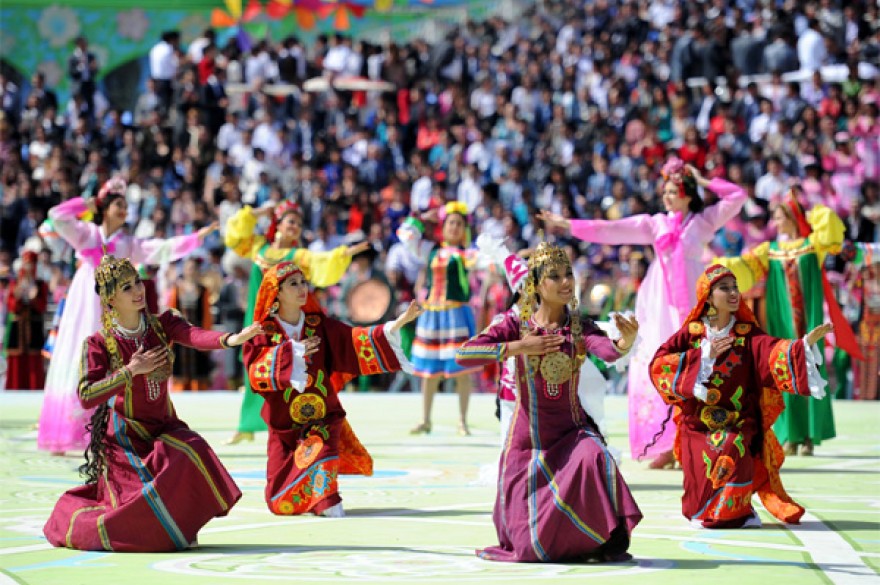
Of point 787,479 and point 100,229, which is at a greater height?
point 100,229

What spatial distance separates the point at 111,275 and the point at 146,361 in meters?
0.47

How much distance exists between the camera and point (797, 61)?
20438mm

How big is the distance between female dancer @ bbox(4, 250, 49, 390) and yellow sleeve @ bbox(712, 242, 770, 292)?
8.88 meters

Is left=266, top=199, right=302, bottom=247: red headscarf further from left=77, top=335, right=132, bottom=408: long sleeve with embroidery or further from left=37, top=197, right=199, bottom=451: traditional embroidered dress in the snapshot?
left=77, top=335, right=132, bottom=408: long sleeve with embroidery

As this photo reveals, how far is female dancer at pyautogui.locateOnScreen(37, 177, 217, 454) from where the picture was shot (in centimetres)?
1048

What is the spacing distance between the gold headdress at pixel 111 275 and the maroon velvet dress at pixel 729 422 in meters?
2.62

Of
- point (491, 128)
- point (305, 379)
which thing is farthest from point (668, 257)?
point (491, 128)

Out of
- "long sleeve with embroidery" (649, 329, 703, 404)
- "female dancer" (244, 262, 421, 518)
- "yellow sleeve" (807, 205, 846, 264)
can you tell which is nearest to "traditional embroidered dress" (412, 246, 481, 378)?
"yellow sleeve" (807, 205, 846, 264)

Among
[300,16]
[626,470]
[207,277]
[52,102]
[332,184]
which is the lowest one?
[626,470]

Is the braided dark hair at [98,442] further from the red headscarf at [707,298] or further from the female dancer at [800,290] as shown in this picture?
the female dancer at [800,290]

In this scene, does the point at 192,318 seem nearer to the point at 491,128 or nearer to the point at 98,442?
the point at 491,128

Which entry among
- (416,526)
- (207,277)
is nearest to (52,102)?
(207,277)

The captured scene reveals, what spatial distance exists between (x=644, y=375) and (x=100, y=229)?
3.84 m

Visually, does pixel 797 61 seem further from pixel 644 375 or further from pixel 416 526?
pixel 416 526
